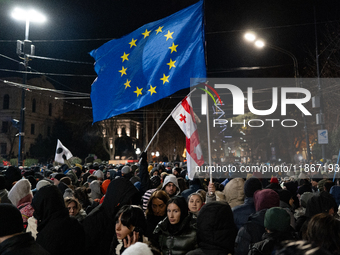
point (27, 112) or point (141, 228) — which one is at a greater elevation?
point (27, 112)

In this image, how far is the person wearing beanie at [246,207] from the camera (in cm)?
489

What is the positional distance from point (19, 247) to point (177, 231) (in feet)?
6.22

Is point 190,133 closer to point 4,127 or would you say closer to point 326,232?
point 326,232

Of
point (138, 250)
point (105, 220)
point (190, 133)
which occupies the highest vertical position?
point (190, 133)

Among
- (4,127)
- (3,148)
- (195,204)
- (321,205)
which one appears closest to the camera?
(321,205)

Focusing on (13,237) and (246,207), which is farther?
(246,207)

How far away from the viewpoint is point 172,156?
65.1 meters

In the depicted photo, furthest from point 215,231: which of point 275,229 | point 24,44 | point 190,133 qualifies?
point 24,44

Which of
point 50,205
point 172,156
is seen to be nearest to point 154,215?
point 50,205

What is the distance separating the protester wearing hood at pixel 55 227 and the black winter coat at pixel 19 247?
0.65 metres

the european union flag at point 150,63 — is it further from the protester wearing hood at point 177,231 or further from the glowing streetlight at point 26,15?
the glowing streetlight at point 26,15

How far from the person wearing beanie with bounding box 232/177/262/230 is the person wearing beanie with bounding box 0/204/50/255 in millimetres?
3079

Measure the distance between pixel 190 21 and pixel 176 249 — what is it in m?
4.76

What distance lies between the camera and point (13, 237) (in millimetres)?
2518
